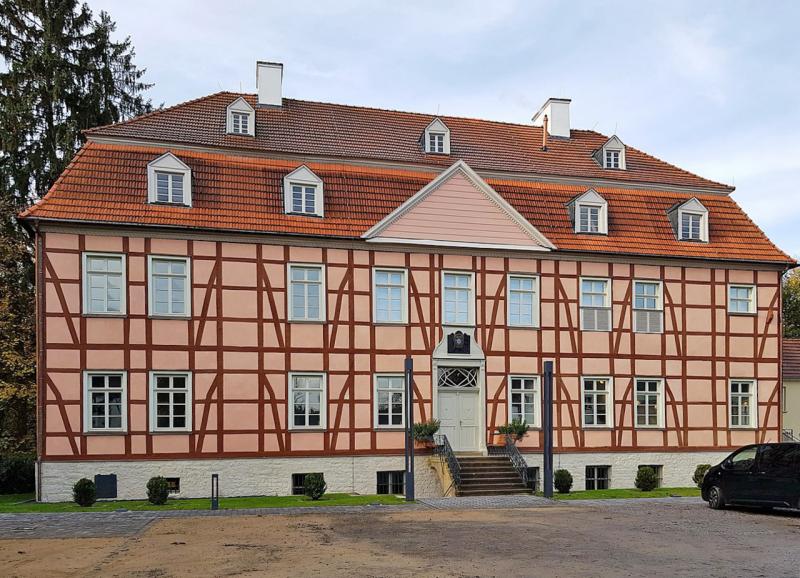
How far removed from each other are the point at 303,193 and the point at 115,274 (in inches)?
220

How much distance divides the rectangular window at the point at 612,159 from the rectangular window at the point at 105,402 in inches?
667

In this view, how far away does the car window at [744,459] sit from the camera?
766 inches

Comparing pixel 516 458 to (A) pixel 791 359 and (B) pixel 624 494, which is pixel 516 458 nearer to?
(B) pixel 624 494

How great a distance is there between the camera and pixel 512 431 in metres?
25.1

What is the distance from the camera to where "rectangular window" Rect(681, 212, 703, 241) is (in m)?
28.2

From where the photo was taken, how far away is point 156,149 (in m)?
24.9

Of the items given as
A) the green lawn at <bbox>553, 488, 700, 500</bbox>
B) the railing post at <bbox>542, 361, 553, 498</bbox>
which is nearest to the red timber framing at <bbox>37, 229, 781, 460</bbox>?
the green lawn at <bbox>553, 488, 700, 500</bbox>

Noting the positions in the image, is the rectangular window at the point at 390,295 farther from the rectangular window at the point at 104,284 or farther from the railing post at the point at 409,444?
the rectangular window at the point at 104,284

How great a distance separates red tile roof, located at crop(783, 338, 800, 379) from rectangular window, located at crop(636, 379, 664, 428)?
10056 mm

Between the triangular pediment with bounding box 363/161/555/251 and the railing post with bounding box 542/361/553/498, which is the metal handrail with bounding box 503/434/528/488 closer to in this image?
the railing post with bounding box 542/361/553/498

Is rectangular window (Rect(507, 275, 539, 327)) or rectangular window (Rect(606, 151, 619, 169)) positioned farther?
rectangular window (Rect(606, 151, 619, 169))

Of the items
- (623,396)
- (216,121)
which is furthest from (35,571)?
(623,396)

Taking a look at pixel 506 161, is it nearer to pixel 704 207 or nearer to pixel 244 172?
pixel 704 207

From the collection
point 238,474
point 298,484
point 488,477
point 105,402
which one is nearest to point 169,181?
point 105,402
